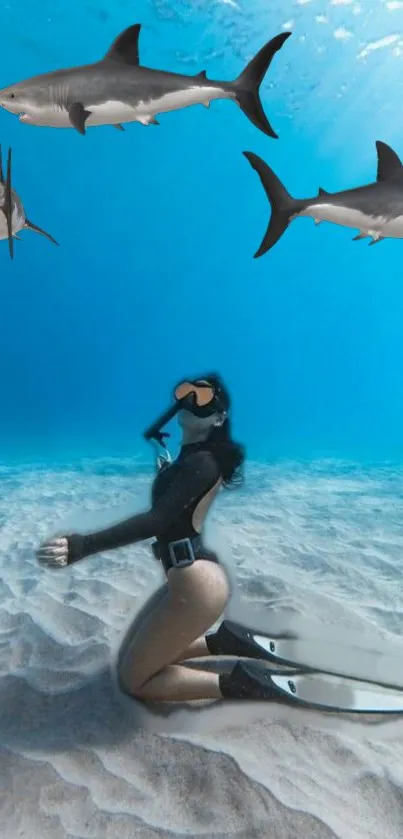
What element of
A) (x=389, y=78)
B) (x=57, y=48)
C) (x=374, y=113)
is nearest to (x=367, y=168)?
(x=374, y=113)

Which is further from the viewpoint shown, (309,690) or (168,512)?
(309,690)

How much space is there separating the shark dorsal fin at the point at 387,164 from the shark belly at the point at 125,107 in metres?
1.07

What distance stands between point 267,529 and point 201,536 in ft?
14.6

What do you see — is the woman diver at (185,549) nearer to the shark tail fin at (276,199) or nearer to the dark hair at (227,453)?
the dark hair at (227,453)

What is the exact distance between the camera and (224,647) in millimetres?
2871

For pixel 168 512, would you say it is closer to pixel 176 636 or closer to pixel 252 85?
pixel 176 636

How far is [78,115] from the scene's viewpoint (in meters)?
3.20

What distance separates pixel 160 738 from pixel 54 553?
101cm

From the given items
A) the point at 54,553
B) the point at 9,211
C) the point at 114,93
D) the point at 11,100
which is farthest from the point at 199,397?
the point at 11,100

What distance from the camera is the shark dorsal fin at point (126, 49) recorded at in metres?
3.44

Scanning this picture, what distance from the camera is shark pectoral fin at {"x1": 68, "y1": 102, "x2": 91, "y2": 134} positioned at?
10.3 ft

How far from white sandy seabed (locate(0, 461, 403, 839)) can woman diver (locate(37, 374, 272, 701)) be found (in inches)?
5.6

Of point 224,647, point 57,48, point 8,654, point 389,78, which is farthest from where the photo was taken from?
point 57,48

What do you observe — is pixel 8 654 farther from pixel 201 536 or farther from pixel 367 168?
pixel 367 168
